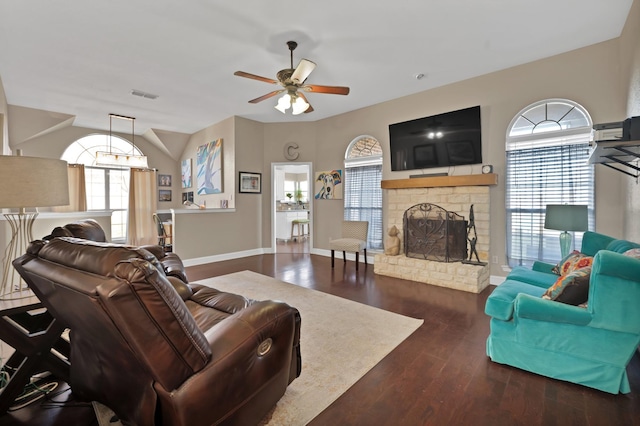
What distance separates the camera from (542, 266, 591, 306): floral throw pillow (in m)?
1.89

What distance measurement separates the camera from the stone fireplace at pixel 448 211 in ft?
13.0

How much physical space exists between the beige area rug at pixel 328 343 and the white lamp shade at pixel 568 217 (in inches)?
72.8

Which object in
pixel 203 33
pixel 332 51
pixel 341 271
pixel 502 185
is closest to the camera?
pixel 203 33

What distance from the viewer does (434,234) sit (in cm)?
448

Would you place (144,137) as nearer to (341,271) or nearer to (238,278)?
(238,278)

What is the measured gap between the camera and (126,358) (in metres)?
1.16

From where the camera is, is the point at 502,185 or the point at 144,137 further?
the point at 144,137

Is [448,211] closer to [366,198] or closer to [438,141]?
[438,141]

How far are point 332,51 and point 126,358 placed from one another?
363 centimetres

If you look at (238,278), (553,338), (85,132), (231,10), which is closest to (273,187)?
(238,278)

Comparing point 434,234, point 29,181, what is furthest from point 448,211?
point 29,181

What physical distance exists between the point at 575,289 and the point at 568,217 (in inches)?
60.6

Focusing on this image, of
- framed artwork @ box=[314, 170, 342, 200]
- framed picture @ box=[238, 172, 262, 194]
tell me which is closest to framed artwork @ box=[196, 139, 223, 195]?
framed picture @ box=[238, 172, 262, 194]

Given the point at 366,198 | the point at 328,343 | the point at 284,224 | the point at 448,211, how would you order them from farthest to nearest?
1. the point at 284,224
2. the point at 366,198
3. the point at 448,211
4. the point at 328,343
